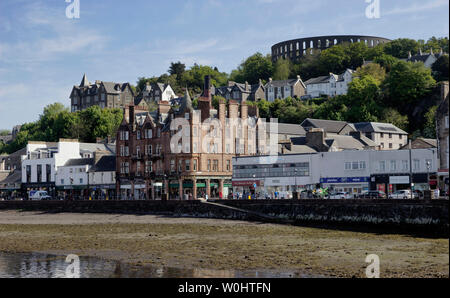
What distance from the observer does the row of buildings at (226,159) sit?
217 feet

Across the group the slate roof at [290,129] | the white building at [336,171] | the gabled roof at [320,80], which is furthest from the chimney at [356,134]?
the gabled roof at [320,80]

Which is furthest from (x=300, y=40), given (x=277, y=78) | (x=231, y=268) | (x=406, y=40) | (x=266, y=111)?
(x=231, y=268)

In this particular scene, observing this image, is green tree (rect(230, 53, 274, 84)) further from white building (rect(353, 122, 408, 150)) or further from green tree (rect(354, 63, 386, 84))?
white building (rect(353, 122, 408, 150))

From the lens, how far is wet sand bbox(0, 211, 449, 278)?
87.7ft

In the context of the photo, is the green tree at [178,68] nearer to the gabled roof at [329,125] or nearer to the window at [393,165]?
the gabled roof at [329,125]

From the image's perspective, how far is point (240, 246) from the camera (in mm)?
35219

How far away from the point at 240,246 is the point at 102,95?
139367 millimetres

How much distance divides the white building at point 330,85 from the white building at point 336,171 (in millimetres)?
66639

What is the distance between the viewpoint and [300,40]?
180m

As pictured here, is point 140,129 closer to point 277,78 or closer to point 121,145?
point 121,145

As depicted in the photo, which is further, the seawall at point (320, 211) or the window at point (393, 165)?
the window at point (393, 165)

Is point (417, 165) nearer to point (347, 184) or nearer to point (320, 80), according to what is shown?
point (347, 184)

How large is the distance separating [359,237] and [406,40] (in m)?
121

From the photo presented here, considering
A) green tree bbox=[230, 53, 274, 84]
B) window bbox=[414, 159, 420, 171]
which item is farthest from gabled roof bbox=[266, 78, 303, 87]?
window bbox=[414, 159, 420, 171]
